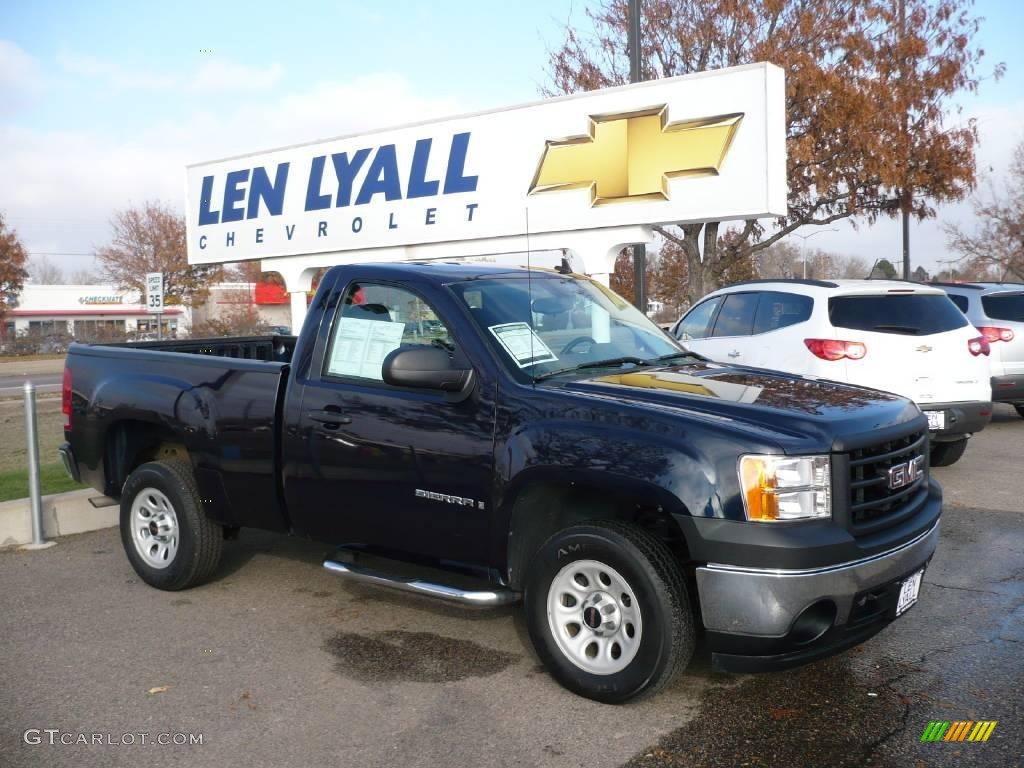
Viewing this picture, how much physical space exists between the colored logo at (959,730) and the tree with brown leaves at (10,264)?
54.4m

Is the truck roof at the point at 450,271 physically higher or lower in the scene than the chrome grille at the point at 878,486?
higher

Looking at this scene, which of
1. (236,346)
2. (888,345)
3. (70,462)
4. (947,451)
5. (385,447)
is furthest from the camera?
(947,451)

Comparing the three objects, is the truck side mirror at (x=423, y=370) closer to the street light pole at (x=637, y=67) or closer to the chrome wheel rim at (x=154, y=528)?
the chrome wheel rim at (x=154, y=528)

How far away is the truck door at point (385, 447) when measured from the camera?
4566 mm

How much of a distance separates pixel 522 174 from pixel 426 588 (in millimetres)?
8683

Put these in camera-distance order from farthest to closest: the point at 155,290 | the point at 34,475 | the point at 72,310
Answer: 1. the point at 72,310
2. the point at 155,290
3. the point at 34,475

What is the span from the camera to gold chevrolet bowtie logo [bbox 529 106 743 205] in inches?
431

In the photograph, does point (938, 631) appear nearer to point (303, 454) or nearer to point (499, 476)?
point (499, 476)

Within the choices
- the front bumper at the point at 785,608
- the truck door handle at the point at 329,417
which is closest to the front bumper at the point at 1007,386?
the front bumper at the point at 785,608

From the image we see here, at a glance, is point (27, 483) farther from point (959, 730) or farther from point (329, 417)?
point (959, 730)

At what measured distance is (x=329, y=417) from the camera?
5.07 metres

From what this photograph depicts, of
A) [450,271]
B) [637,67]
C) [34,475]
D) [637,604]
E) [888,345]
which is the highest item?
[637,67]

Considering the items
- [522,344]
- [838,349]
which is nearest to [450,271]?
[522,344]

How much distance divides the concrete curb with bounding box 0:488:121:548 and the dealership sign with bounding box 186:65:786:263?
16.0ft
